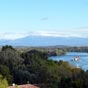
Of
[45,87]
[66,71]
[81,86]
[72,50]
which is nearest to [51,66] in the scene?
[66,71]

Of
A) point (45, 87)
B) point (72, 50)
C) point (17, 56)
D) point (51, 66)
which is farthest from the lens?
point (72, 50)

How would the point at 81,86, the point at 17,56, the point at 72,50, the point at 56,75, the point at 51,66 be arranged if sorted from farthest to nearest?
the point at 72,50 < the point at 17,56 < the point at 51,66 < the point at 56,75 < the point at 81,86

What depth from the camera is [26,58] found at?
6222 centimetres

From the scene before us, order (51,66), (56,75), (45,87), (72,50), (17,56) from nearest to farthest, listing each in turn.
→ (45,87) → (56,75) → (51,66) → (17,56) → (72,50)

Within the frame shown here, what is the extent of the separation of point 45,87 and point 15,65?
1338 centimetres

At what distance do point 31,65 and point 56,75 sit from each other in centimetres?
654

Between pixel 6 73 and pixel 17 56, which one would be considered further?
pixel 17 56

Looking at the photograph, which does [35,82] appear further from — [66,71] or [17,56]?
[17,56]

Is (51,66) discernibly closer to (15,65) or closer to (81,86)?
(15,65)

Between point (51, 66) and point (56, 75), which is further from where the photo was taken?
point (51, 66)

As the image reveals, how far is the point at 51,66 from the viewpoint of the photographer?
55.1 meters

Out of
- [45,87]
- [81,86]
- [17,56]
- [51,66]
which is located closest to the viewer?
[81,86]

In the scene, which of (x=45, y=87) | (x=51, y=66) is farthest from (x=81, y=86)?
(x=51, y=66)

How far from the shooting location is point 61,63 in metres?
61.3
